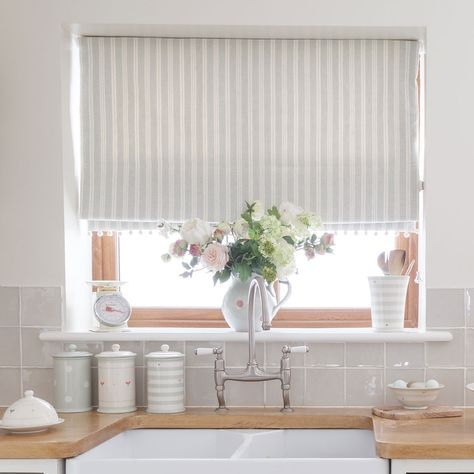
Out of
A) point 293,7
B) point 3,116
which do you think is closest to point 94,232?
point 3,116

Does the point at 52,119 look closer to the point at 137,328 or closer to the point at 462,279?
the point at 137,328

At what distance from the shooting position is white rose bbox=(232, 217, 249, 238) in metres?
2.87

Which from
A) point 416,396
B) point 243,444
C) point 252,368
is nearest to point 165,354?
point 252,368

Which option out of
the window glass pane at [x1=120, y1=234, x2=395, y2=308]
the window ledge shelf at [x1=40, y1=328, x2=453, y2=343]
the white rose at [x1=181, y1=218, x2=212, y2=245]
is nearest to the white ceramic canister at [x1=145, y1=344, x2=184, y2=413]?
the window ledge shelf at [x1=40, y1=328, x2=453, y2=343]

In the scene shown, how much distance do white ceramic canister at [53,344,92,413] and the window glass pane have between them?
51 centimetres

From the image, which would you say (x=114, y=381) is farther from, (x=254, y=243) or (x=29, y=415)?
(x=254, y=243)

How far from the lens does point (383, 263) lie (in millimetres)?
2988

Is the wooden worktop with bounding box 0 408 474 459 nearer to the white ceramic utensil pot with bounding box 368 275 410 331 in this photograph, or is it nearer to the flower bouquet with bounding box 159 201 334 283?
the white ceramic utensil pot with bounding box 368 275 410 331

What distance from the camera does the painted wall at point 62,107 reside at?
2.91 m

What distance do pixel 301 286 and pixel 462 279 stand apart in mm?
624

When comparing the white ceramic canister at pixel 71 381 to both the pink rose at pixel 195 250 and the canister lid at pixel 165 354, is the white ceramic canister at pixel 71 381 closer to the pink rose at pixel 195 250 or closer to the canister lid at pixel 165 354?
the canister lid at pixel 165 354

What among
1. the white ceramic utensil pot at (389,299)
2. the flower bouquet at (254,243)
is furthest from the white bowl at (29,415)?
the white ceramic utensil pot at (389,299)

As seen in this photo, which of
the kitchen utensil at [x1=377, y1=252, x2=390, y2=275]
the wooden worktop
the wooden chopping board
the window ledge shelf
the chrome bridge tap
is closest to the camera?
the wooden worktop

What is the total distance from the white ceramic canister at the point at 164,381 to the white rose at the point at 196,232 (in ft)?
1.17
